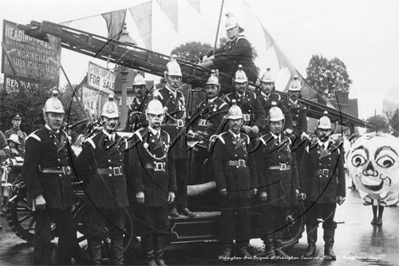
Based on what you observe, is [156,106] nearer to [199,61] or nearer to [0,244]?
[199,61]

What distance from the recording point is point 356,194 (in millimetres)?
17203

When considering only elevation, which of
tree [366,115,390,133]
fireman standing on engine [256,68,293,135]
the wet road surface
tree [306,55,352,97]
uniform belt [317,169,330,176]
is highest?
tree [306,55,352,97]

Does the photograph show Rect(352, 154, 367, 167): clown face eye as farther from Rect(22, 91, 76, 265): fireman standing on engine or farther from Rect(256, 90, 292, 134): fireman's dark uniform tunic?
Rect(22, 91, 76, 265): fireman standing on engine

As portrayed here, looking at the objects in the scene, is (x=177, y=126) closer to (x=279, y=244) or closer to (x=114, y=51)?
(x=114, y=51)

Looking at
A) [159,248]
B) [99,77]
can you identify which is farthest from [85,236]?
[99,77]

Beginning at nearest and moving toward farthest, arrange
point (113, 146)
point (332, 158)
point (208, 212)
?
point (113, 146), point (208, 212), point (332, 158)

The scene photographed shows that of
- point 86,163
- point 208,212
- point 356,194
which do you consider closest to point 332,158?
point 208,212

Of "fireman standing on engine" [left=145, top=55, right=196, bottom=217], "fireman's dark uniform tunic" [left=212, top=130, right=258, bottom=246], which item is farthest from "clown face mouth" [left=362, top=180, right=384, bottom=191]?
"fireman standing on engine" [left=145, top=55, right=196, bottom=217]

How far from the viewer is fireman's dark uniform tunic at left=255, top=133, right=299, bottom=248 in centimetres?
783

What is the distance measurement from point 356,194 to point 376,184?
293 inches

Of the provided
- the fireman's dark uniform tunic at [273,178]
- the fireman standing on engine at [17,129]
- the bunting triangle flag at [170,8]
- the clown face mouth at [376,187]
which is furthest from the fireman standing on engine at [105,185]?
the clown face mouth at [376,187]

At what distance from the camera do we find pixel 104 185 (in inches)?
258

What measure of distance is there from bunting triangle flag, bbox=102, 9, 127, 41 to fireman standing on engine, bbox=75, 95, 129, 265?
1246 millimetres

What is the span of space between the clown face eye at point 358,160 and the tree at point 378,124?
1.73 feet
